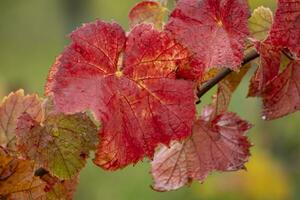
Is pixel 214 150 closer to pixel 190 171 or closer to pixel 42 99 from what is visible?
pixel 190 171

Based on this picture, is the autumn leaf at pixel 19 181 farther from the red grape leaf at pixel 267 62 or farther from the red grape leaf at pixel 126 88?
the red grape leaf at pixel 267 62

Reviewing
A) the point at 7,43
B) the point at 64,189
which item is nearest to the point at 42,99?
the point at 64,189

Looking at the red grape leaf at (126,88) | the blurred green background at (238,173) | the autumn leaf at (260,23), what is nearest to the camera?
the red grape leaf at (126,88)

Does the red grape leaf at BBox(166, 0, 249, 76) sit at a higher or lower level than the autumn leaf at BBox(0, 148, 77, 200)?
higher

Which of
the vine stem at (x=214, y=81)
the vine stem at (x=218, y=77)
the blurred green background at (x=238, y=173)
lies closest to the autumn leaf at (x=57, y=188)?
the vine stem at (x=214, y=81)

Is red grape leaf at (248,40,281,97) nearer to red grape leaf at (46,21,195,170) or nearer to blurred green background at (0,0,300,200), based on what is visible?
red grape leaf at (46,21,195,170)

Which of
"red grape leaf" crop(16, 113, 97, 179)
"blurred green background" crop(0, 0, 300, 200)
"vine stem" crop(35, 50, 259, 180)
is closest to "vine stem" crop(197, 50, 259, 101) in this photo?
"vine stem" crop(35, 50, 259, 180)

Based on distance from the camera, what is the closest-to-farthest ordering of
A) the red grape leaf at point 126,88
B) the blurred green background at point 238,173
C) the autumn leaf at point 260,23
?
the red grape leaf at point 126,88, the autumn leaf at point 260,23, the blurred green background at point 238,173
